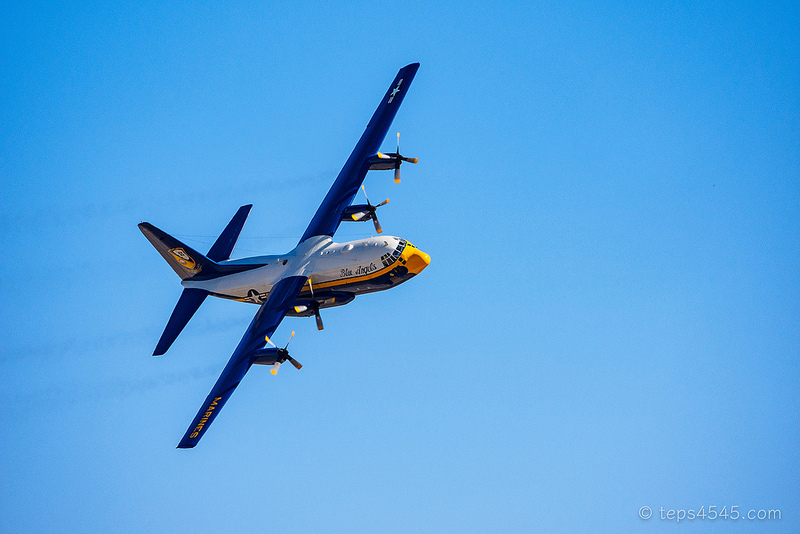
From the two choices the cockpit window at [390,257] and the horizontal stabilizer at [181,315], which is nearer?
the cockpit window at [390,257]

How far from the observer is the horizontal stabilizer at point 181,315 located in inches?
2606

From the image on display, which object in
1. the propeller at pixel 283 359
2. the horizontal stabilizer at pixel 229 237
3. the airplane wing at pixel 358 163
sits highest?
the airplane wing at pixel 358 163

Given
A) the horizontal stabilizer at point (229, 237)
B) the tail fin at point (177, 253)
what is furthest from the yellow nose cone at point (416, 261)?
the tail fin at point (177, 253)

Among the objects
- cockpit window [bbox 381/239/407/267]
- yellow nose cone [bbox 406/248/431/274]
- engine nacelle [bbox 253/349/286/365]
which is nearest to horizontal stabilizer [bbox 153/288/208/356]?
engine nacelle [bbox 253/349/286/365]

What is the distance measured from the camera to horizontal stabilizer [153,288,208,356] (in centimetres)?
6619

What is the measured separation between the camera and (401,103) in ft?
253

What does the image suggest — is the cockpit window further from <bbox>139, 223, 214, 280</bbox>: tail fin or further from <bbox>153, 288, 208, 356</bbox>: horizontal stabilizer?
<bbox>153, 288, 208, 356</bbox>: horizontal stabilizer

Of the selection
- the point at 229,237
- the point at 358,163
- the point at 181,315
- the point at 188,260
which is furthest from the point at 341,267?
the point at 181,315

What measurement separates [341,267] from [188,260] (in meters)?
12.0

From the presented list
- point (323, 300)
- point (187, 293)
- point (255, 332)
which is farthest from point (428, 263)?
point (187, 293)

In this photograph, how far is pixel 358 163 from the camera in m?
72.6

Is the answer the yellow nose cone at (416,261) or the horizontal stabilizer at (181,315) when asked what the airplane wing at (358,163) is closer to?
the yellow nose cone at (416,261)

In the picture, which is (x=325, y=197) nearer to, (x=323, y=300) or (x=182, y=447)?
(x=323, y=300)

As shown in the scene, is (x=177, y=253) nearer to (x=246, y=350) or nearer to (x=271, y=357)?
(x=246, y=350)
